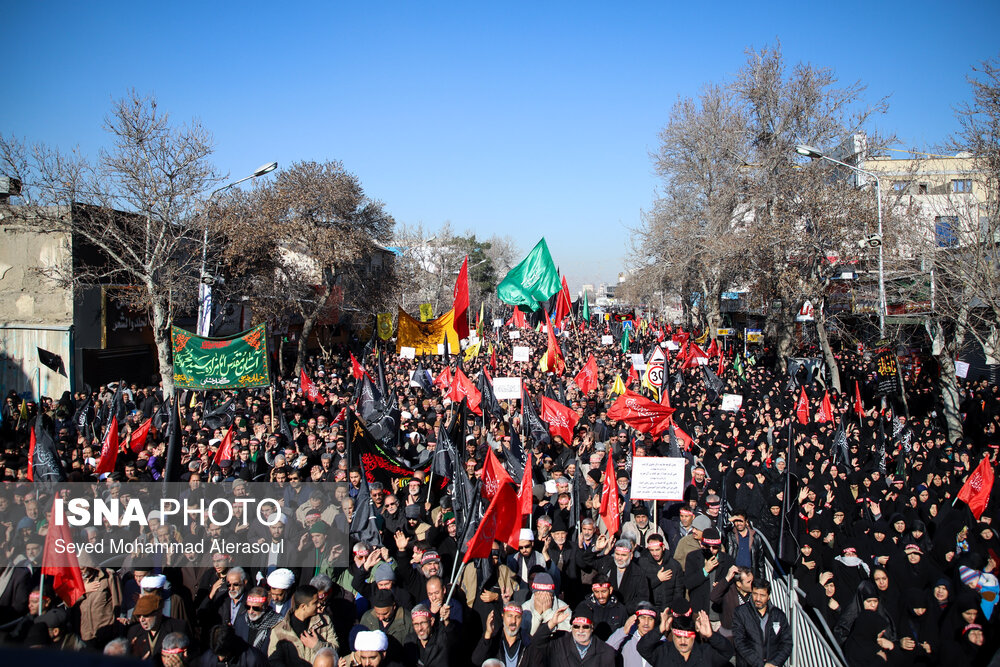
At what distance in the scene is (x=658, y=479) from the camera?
8.32m

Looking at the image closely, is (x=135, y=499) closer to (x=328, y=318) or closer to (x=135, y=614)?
(x=135, y=614)

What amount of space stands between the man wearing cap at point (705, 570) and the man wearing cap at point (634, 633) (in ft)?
2.52

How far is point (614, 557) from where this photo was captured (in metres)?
6.62

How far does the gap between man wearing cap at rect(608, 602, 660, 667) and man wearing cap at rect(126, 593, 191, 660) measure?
302 centimetres

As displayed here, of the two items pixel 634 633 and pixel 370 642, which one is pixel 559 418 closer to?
pixel 634 633

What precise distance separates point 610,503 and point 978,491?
473cm

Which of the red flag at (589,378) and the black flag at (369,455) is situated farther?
the red flag at (589,378)

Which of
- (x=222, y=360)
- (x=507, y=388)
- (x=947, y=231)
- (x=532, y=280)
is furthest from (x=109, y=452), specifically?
(x=947, y=231)

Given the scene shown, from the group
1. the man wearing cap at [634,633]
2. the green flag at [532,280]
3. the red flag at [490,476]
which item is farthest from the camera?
the green flag at [532,280]

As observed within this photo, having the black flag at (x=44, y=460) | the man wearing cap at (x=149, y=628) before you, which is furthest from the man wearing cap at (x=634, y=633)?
the black flag at (x=44, y=460)

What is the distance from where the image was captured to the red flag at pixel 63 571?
5863mm

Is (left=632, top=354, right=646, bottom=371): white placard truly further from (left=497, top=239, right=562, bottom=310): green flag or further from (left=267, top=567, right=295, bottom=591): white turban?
(left=267, top=567, right=295, bottom=591): white turban

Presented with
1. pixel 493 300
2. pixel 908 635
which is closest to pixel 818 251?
pixel 908 635

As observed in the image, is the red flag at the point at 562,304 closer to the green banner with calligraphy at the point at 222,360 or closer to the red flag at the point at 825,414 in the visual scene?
the red flag at the point at 825,414
